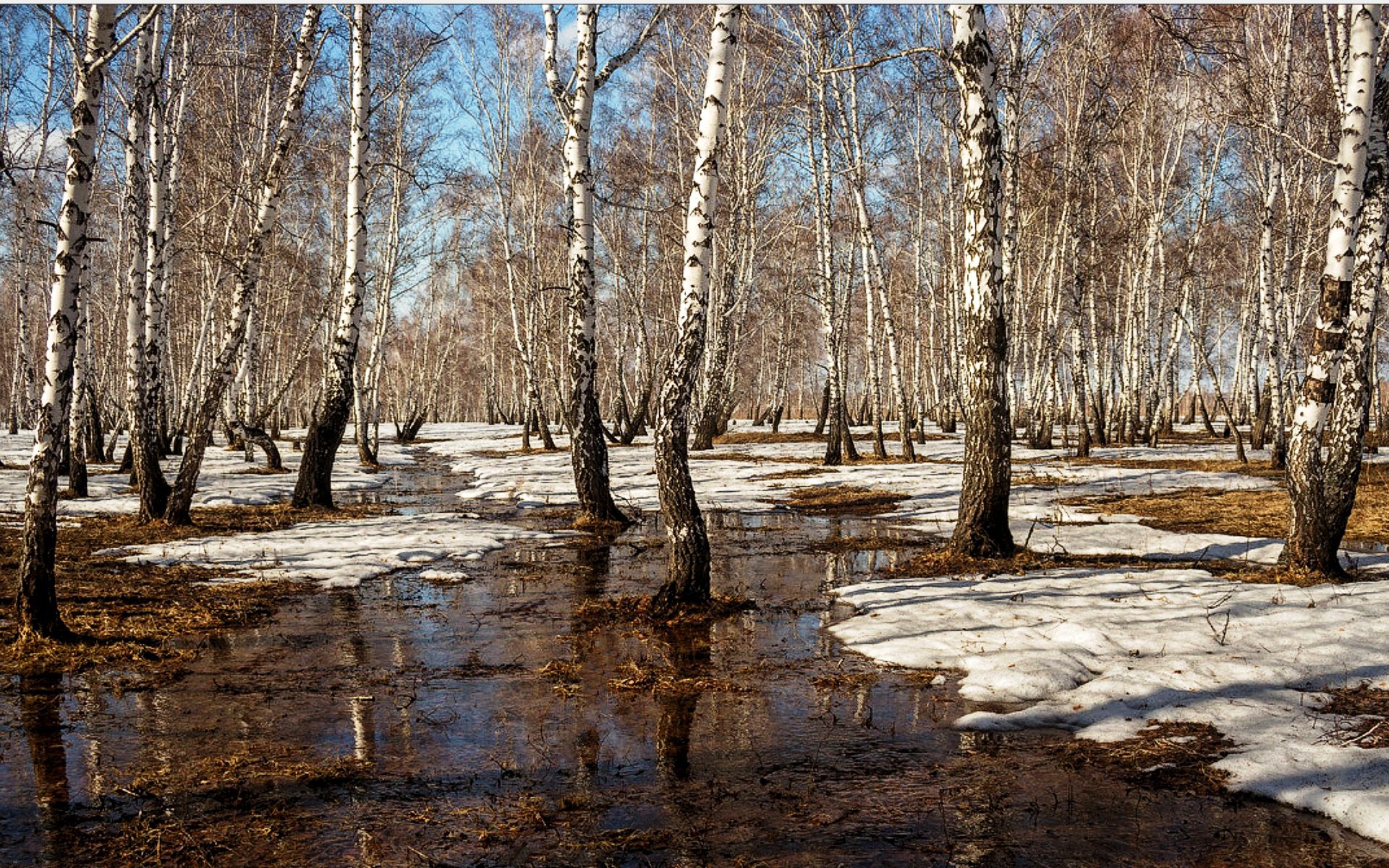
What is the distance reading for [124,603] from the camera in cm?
713

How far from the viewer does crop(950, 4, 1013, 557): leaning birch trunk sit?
26.8 feet

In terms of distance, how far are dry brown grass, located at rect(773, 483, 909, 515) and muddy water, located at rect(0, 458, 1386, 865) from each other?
7.25m

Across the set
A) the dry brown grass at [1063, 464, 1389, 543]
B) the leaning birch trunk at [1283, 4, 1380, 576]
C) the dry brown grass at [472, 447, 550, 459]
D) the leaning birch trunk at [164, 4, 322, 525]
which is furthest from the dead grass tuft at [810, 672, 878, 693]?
the dry brown grass at [472, 447, 550, 459]

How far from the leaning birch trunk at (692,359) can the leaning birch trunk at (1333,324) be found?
4.66 m

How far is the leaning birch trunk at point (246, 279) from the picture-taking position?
10.5 m

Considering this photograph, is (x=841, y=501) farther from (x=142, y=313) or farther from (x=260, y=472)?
(x=260, y=472)

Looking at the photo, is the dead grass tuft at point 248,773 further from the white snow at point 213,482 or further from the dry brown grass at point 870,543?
the white snow at point 213,482

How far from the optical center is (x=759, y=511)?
543 inches

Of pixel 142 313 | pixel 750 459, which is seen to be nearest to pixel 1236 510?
pixel 750 459

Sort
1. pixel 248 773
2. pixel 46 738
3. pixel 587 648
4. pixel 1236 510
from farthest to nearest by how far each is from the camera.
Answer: pixel 1236 510 → pixel 587 648 → pixel 46 738 → pixel 248 773

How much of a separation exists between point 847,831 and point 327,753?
2.35m

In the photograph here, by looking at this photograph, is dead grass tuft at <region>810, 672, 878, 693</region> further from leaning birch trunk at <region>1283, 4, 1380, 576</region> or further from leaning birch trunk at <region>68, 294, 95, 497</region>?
leaning birch trunk at <region>68, 294, 95, 497</region>

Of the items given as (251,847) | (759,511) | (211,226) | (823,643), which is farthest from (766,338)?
(251,847)

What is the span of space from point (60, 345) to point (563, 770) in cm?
411
